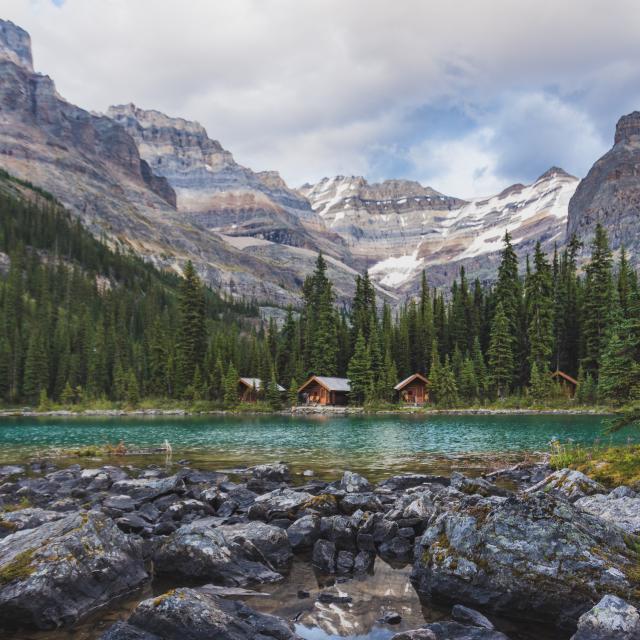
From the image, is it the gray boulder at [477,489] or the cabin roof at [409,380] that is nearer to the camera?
the gray boulder at [477,489]

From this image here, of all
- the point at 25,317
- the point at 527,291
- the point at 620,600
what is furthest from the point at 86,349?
the point at 620,600

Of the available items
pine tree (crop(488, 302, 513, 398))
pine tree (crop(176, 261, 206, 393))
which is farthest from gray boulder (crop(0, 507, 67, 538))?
pine tree (crop(176, 261, 206, 393))

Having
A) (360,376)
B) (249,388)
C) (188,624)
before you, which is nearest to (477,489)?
(188,624)

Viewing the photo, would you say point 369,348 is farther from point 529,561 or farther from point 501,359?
point 529,561

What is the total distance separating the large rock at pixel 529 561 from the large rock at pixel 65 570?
5.64m

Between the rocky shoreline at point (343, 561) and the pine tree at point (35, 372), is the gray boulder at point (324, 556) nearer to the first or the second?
the rocky shoreline at point (343, 561)

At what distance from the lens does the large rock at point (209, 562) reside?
10.4 m

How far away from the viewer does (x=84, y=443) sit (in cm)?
4003

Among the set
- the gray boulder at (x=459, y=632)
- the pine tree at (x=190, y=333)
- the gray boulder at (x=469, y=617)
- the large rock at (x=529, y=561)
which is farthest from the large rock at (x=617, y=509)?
the pine tree at (x=190, y=333)

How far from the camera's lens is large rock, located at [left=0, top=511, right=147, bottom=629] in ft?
27.2

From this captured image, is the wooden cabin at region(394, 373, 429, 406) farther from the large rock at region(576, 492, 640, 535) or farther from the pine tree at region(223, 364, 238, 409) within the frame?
the large rock at region(576, 492, 640, 535)

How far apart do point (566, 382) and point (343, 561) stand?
80612 mm

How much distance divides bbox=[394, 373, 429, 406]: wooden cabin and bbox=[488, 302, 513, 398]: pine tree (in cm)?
1122

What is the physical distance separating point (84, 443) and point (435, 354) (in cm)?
6017
